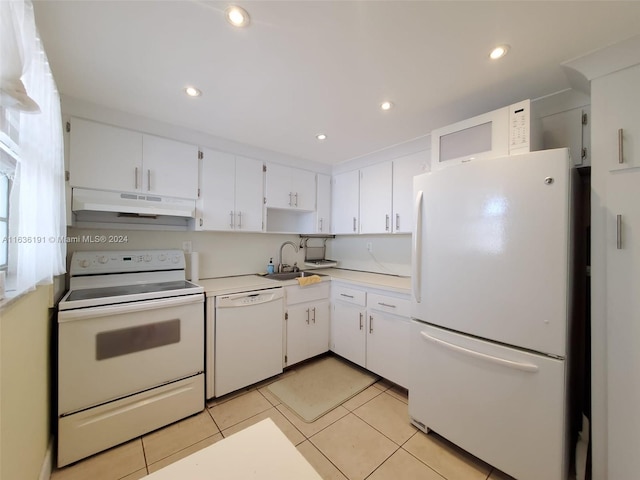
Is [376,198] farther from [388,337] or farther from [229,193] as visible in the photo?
[229,193]

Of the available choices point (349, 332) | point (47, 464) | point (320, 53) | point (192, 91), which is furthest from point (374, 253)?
point (47, 464)

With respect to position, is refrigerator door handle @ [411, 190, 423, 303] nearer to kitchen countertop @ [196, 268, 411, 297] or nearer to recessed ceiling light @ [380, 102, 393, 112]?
kitchen countertop @ [196, 268, 411, 297]

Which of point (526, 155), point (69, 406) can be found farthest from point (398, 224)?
point (69, 406)

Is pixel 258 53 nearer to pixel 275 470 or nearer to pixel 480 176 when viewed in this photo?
pixel 480 176

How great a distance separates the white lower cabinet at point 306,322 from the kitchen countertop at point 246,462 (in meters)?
1.75

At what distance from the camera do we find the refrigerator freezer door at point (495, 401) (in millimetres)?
1241

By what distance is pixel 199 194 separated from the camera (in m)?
2.24

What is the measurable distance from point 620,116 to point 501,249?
85cm

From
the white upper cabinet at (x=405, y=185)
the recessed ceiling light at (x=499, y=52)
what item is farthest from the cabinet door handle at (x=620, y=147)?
the white upper cabinet at (x=405, y=185)

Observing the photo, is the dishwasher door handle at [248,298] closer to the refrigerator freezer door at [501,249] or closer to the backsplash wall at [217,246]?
the backsplash wall at [217,246]

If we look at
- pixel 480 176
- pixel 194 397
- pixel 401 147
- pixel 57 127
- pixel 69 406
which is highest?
pixel 401 147

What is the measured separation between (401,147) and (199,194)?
78.6 inches

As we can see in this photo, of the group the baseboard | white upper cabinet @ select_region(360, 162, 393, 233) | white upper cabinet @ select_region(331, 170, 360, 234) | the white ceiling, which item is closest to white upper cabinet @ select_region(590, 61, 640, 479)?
the white ceiling

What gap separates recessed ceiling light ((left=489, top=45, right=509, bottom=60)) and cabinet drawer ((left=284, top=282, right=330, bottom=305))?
2.19 m
